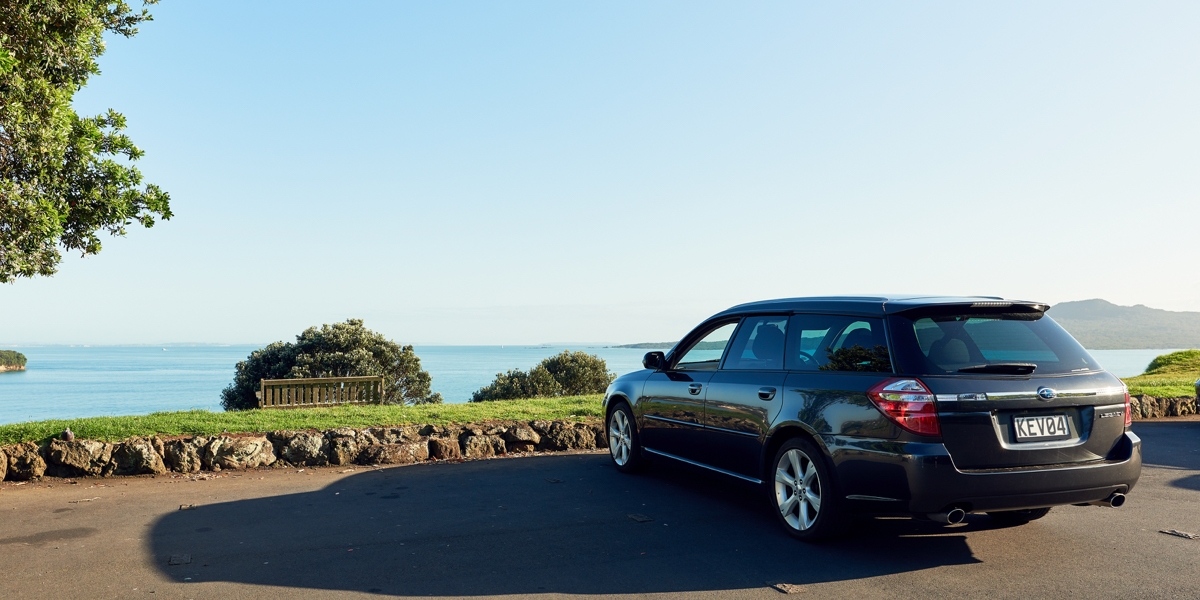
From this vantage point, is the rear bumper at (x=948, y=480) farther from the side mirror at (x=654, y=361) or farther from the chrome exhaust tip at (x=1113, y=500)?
the side mirror at (x=654, y=361)

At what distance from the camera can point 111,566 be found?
4867mm

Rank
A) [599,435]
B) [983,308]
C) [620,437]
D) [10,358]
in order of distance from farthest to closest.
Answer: [10,358] → [599,435] → [620,437] → [983,308]

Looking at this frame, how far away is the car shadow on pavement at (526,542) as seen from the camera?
456 cm

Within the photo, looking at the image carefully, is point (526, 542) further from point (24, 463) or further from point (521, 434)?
point (24, 463)

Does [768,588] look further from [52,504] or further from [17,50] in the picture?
[17,50]

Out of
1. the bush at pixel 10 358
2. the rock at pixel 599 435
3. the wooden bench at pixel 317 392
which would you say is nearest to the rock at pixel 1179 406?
the rock at pixel 599 435

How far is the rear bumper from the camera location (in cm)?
462

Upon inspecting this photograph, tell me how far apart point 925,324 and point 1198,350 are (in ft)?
114

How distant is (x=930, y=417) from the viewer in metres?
4.67

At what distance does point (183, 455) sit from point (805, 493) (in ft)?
22.4

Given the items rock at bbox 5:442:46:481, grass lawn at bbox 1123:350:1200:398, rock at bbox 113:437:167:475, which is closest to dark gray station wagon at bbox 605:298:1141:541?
rock at bbox 113:437:167:475

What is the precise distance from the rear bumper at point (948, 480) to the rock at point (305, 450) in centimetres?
636

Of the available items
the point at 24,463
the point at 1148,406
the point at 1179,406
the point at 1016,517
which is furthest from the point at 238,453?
the point at 1179,406

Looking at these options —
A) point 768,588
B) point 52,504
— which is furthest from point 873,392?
point 52,504
